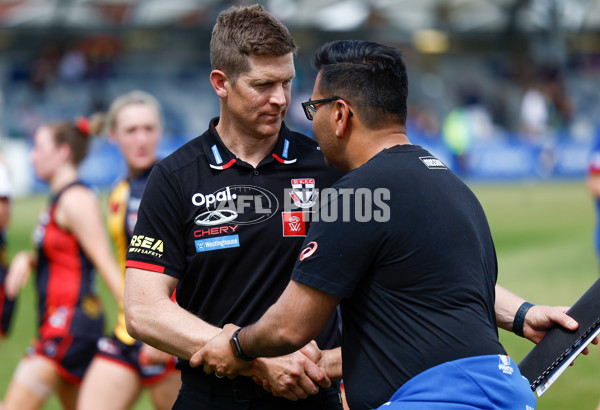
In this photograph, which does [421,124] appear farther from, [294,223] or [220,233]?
[220,233]

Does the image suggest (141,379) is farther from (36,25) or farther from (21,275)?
(36,25)

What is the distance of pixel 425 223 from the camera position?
112 inches

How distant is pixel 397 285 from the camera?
113 inches

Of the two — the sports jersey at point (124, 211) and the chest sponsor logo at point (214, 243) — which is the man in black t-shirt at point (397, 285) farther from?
the sports jersey at point (124, 211)

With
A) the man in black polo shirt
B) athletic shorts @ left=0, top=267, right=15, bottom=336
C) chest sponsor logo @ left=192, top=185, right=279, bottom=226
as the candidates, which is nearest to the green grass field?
athletic shorts @ left=0, top=267, right=15, bottom=336

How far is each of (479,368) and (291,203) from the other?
116 cm

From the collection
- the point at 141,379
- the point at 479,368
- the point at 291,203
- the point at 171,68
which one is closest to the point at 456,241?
the point at 479,368

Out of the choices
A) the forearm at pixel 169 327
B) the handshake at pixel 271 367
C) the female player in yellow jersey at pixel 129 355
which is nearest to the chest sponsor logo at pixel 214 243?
the forearm at pixel 169 327

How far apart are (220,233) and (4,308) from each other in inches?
143

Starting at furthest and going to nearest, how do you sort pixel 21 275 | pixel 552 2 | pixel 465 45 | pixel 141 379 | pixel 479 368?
pixel 465 45 → pixel 552 2 → pixel 21 275 → pixel 141 379 → pixel 479 368

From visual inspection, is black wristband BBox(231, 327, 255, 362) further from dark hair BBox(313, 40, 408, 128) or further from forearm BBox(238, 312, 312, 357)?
dark hair BBox(313, 40, 408, 128)

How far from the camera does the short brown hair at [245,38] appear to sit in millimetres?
3479

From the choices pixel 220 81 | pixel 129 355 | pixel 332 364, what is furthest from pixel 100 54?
pixel 332 364

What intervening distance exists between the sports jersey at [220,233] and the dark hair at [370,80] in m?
0.65
